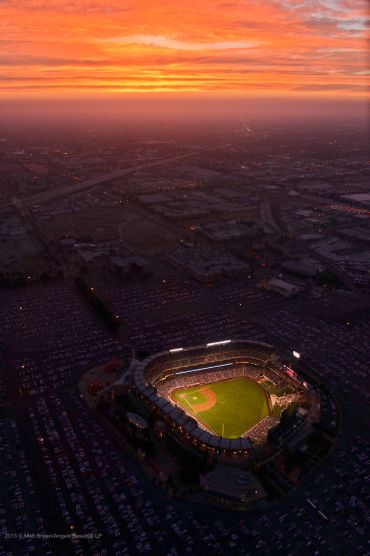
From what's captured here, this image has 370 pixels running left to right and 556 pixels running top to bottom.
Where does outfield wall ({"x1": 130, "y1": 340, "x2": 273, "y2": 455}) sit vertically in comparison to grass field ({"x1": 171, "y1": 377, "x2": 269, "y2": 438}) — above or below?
above

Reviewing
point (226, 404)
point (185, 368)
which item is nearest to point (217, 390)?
point (226, 404)

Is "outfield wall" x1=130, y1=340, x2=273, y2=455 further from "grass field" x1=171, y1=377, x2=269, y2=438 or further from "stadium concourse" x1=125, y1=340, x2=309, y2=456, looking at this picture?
"grass field" x1=171, y1=377, x2=269, y2=438

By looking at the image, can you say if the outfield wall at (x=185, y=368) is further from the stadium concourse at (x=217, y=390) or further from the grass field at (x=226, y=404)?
the grass field at (x=226, y=404)

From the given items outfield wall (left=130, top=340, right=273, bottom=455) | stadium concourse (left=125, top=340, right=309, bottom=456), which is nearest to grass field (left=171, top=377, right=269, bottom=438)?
stadium concourse (left=125, top=340, right=309, bottom=456)

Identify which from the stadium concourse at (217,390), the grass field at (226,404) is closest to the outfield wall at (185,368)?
the stadium concourse at (217,390)

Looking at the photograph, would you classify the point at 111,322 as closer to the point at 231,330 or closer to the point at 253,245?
the point at 231,330

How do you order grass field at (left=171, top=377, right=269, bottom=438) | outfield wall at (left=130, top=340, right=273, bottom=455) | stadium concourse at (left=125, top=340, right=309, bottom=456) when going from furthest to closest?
grass field at (left=171, top=377, right=269, bottom=438), outfield wall at (left=130, top=340, right=273, bottom=455), stadium concourse at (left=125, top=340, right=309, bottom=456)

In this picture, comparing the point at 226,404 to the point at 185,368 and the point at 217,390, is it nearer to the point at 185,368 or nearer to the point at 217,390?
the point at 217,390

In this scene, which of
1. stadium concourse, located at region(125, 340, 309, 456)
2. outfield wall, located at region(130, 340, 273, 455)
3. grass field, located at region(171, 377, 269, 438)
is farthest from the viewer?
grass field, located at region(171, 377, 269, 438)

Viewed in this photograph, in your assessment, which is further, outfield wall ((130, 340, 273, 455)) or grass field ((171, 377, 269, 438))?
grass field ((171, 377, 269, 438))
